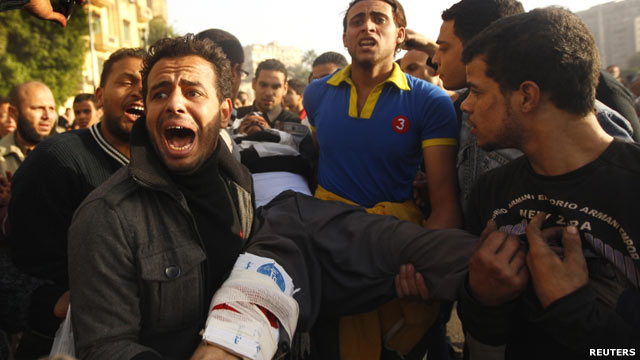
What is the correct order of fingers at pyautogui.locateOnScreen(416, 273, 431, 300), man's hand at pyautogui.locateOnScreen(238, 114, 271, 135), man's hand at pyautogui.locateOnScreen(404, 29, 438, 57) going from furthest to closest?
1. man's hand at pyautogui.locateOnScreen(404, 29, 438, 57)
2. man's hand at pyautogui.locateOnScreen(238, 114, 271, 135)
3. fingers at pyautogui.locateOnScreen(416, 273, 431, 300)

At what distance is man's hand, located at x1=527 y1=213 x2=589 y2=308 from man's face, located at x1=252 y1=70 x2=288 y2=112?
4617 millimetres

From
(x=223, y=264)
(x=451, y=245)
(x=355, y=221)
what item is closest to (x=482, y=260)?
(x=451, y=245)

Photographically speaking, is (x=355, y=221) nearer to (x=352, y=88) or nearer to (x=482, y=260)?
(x=482, y=260)

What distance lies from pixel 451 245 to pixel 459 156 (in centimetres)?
82

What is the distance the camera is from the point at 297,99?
26.7 ft

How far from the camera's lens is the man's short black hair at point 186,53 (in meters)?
2.21

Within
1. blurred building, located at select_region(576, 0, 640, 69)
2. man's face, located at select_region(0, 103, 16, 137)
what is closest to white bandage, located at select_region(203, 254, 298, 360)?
man's face, located at select_region(0, 103, 16, 137)

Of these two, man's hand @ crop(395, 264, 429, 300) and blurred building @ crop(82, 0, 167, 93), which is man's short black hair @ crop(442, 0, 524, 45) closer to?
man's hand @ crop(395, 264, 429, 300)

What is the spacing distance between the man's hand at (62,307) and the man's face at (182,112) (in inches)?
38.3

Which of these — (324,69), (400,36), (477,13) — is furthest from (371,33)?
(324,69)

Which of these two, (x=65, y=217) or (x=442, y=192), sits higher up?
(x=442, y=192)

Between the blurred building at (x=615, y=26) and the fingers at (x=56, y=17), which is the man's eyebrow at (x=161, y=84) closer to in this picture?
the fingers at (x=56, y=17)

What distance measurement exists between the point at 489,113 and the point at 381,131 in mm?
880

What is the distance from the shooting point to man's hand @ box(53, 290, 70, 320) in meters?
2.26
